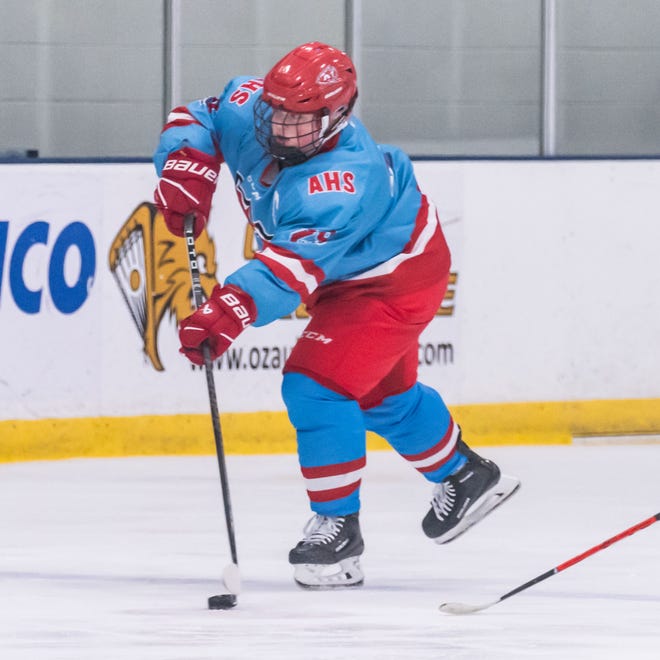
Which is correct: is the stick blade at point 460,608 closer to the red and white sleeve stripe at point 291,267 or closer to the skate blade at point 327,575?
the skate blade at point 327,575

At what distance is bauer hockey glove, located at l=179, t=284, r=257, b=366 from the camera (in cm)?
334

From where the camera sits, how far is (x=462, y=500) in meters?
3.92

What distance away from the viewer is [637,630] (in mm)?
3168

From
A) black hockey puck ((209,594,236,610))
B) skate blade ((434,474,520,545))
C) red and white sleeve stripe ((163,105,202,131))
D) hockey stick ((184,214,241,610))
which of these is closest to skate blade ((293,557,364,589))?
hockey stick ((184,214,241,610))

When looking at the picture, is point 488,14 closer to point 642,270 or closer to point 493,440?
point 642,270

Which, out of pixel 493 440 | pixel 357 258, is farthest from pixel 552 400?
pixel 357 258

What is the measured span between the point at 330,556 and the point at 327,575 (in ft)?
0.13

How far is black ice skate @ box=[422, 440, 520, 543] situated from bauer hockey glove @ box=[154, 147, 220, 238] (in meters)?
0.75

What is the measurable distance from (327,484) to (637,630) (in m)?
0.72

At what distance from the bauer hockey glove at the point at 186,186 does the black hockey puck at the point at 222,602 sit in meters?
0.83

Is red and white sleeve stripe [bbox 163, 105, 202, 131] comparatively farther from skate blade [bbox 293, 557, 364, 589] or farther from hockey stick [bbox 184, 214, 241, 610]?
skate blade [bbox 293, 557, 364, 589]

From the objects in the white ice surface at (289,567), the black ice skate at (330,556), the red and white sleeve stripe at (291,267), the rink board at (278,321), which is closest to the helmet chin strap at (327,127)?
the red and white sleeve stripe at (291,267)

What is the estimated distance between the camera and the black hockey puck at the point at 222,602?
11.0 ft

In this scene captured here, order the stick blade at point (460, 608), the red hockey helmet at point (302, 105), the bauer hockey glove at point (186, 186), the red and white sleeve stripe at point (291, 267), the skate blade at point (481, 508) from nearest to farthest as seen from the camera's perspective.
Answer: the stick blade at point (460, 608), the red and white sleeve stripe at point (291, 267), the red hockey helmet at point (302, 105), the bauer hockey glove at point (186, 186), the skate blade at point (481, 508)
